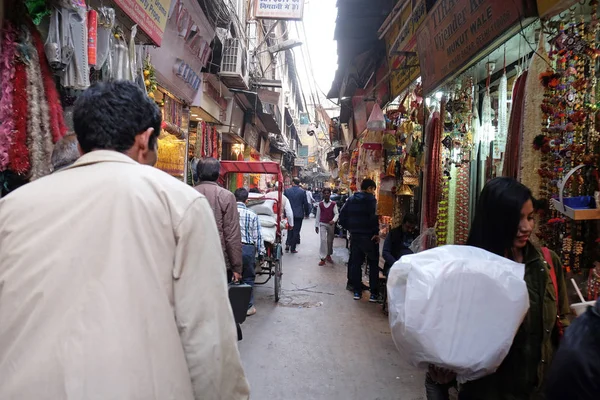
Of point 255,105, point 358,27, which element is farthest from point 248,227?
point 255,105

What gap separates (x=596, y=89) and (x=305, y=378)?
3.36 m

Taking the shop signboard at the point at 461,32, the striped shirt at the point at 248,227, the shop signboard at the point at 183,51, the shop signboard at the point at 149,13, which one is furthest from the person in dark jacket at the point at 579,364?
the shop signboard at the point at 183,51

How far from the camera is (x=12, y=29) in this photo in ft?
9.60

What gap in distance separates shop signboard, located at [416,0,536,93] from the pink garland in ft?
11.7

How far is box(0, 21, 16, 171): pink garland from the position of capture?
2811 mm

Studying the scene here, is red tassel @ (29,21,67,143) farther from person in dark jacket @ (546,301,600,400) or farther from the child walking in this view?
the child walking

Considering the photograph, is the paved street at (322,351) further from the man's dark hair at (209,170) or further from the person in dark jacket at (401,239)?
the man's dark hair at (209,170)

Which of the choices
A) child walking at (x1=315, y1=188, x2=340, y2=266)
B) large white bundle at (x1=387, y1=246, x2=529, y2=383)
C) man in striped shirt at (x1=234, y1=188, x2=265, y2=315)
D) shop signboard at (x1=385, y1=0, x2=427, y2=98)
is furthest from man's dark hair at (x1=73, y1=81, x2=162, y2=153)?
child walking at (x1=315, y1=188, x2=340, y2=266)

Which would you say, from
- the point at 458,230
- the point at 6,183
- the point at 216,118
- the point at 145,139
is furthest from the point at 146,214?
the point at 216,118

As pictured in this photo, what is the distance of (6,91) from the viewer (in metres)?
2.86

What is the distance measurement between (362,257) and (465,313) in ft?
18.9

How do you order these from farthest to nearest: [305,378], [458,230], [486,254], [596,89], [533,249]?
[458,230] → [305,378] → [596,89] → [533,249] → [486,254]

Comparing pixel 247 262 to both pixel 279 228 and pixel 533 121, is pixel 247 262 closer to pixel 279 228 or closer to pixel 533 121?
pixel 279 228

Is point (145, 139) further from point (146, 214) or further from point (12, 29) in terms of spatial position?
point (12, 29)
